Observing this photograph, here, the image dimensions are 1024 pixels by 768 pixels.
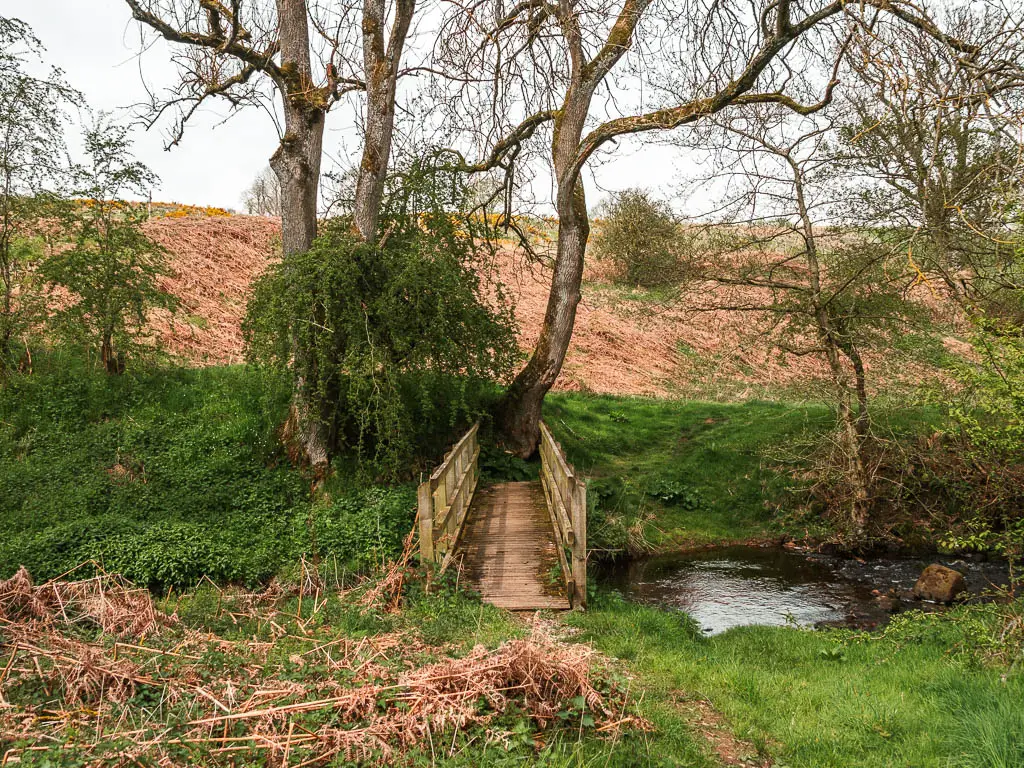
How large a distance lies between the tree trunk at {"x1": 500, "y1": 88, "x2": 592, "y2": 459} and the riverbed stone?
24.0 feet

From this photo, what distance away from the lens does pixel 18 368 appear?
43.0 feet

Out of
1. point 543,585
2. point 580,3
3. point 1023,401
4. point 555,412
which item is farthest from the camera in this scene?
point 555,412

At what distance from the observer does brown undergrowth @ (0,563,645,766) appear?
3.68 meters

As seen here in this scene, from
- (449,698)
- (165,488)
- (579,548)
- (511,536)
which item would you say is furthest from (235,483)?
(449,698)

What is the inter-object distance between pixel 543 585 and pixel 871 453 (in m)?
8.82

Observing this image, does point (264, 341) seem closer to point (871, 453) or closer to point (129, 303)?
point (129, 303)

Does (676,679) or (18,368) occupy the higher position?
(18,368)

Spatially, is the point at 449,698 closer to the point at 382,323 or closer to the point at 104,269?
the point at 382,323

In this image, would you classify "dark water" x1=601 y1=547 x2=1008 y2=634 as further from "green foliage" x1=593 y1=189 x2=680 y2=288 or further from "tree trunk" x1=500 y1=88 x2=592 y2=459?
"green foliage" x1=593 y1=189 x2=680 y2=288

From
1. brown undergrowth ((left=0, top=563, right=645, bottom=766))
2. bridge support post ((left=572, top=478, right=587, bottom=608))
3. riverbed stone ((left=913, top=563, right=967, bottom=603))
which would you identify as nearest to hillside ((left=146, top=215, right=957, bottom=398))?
riverbed stone ((left=913, top=563, right=967, bottom=603))

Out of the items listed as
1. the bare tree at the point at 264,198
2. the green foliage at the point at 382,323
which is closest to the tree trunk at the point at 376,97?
the green foliage at the point at 382,323

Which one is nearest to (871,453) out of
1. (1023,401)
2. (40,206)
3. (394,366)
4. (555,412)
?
(555,412)

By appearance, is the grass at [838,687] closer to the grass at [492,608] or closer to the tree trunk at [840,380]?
the grass at [492,608]

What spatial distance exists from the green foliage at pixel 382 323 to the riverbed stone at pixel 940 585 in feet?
25.0
